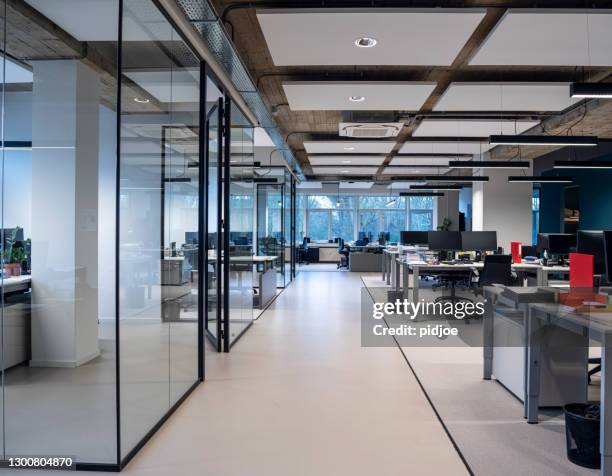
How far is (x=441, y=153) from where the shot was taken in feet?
39.7

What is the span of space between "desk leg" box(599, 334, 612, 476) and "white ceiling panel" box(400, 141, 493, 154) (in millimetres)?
8572

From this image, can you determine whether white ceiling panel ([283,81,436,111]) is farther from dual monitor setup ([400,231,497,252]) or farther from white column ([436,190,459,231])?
white column ([436,190,459,231])

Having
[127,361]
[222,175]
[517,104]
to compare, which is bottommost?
[127,361]

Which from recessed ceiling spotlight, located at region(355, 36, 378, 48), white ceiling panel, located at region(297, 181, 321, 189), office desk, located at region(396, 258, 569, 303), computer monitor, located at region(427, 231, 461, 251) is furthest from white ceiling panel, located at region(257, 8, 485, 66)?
white ceiling panel, located at region(297, 181, 321, 189)

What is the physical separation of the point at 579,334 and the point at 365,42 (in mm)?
3468

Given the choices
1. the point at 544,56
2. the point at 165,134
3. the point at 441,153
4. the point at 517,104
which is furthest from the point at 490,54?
the point at 441,153

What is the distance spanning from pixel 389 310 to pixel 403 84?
423cm

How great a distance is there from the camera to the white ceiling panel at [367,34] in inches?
175

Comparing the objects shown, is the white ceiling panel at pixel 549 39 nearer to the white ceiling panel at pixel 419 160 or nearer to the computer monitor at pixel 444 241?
the computer monitor at pixel 444 241

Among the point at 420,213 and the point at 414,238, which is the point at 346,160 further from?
the point at 420,213

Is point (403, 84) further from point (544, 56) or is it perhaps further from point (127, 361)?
point (127, 361)

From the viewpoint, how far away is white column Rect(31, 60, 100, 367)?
330cm

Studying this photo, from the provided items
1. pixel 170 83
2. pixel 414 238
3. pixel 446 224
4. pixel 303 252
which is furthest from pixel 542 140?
pixel 303 252

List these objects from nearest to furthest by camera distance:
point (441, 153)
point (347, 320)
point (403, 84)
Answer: point (403, 84)
point (347, 320)
point (441, 153)
